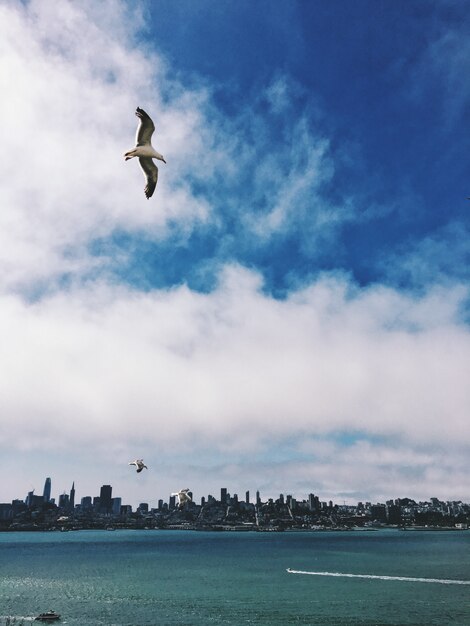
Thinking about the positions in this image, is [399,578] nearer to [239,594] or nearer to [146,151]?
[239,594]

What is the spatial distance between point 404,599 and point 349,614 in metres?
12.0

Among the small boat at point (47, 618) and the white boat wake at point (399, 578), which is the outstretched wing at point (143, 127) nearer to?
the small boat at point (47, 618)

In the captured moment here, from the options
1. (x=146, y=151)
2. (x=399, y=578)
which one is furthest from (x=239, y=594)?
(x=146, y=151)

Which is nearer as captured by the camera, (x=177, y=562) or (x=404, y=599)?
(x=404, y=599)

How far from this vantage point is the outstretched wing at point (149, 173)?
14297 mm

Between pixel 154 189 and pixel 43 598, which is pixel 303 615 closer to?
pixel 43 598

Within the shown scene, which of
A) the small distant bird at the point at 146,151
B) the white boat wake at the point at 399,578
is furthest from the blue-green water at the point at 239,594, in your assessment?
the small distant bird at the point at 146,151

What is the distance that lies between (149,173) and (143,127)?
1.24 metres

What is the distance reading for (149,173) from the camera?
1444 centimetres

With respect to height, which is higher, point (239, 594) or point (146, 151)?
point (146, 151)

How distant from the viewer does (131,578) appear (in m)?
86.4

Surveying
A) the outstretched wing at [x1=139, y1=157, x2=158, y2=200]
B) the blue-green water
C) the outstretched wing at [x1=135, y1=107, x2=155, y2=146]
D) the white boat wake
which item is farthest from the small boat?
the outstretched wing at [x1=135, y1=107, x2=155, y2=146]

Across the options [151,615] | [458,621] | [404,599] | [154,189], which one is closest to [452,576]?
[404,599]

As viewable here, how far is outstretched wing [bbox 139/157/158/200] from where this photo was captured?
14297mm
